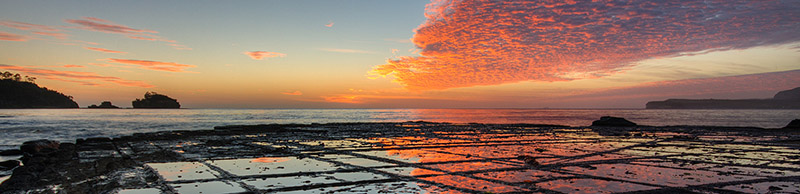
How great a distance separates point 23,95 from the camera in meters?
156

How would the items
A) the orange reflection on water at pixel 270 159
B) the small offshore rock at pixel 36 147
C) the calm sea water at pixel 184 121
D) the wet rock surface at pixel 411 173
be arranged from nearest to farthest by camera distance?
the wet rock surface at pixel 411 173 → the orange reflection on water at pixel 270 159 → the small offshore rock at pixel 36 147 → the calm sea water at pixel 184 121

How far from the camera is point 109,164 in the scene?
11633 mm

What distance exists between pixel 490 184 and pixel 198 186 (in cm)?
590

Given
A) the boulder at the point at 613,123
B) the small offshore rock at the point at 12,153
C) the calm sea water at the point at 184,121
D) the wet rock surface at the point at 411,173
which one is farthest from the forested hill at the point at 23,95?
the boulder at the point at 613,123

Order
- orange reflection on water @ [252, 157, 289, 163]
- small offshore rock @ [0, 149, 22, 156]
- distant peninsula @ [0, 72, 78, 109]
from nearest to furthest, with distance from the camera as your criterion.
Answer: orange reflection on water @ [252, 157, 289, 163], small offshore rock @ [0, 149, 22, 156], distant peninsula @ [0, 72, 78, 109]

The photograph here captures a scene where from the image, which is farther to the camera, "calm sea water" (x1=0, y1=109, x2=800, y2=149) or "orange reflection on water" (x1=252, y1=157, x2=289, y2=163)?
"calm sea water" (x1=0, y1=109, x2=800, y2=149)

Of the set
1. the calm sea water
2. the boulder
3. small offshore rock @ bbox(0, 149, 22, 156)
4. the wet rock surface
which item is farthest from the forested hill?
the boulder

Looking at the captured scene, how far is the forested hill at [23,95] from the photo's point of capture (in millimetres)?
150500

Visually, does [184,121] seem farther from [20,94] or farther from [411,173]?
[20,94]

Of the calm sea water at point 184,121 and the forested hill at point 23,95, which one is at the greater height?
the forested hill at point 23,95

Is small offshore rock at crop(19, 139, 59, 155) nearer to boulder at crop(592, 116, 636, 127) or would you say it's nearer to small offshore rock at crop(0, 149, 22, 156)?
small offshore rock at crop(0, 149, 22, 156)


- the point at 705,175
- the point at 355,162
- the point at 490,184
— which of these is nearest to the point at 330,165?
the point at 355,162

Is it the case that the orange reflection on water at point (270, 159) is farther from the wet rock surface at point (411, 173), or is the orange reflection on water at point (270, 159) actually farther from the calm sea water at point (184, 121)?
the calm sea water at point (184, 121)

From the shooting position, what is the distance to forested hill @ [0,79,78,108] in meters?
150
